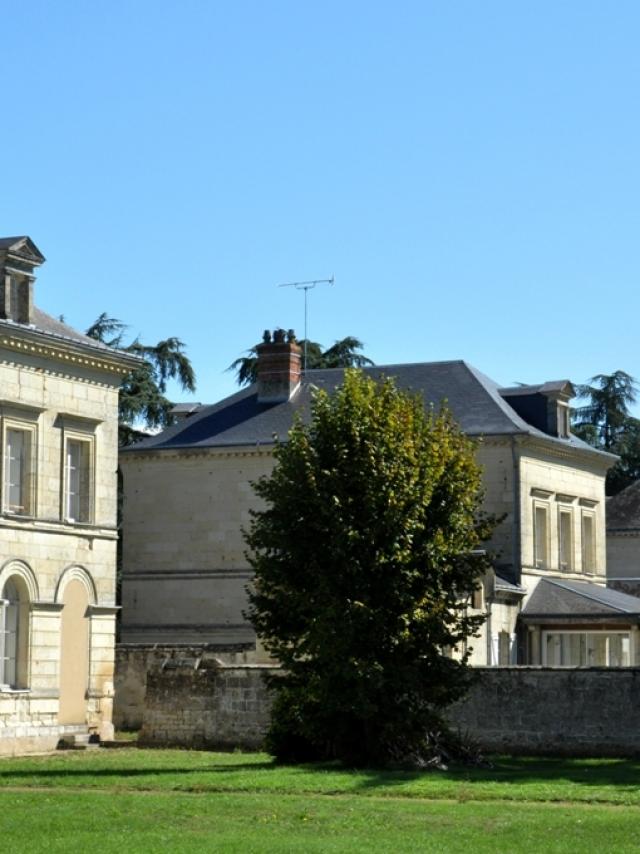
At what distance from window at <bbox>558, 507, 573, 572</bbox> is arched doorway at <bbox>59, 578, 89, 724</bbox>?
17.1 metres

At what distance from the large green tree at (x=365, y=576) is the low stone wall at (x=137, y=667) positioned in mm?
10378

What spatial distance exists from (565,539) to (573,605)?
4309 millimetres

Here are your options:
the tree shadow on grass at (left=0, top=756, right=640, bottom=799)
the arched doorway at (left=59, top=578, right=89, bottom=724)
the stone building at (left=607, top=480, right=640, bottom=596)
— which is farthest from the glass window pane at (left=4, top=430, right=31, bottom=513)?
the stone building at (left=607, top=480, right=640, bottom=596)

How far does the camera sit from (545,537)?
47531 mm

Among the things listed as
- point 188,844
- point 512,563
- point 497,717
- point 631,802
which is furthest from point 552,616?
point 188,844

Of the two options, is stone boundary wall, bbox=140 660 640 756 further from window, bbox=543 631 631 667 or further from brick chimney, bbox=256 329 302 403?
brick chimney, bbox=256 329 302 403

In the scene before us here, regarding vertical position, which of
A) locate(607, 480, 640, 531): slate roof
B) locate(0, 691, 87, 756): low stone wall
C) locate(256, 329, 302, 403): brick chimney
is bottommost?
locate(0, 691, 87, 756): low stone wall

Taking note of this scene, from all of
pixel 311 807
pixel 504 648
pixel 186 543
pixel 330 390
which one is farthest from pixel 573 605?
pixel 311 807

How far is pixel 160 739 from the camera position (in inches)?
1352

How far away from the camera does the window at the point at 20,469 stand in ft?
110

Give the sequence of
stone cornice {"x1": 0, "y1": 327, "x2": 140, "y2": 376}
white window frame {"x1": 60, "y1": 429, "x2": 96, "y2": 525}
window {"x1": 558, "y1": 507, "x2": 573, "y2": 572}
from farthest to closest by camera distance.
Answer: window {"x1": 558, "y1": 507, "x2": 573, "y2": 572}, white window frame {"x1": 60, "y1": 429, "x2": 96, "y2": 525}, stone cornice {"x1": 0, "y1": 327, "x2": 140, "y2": 376}

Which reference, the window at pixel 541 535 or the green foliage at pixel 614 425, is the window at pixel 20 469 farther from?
the green foliage at pixel 614 425

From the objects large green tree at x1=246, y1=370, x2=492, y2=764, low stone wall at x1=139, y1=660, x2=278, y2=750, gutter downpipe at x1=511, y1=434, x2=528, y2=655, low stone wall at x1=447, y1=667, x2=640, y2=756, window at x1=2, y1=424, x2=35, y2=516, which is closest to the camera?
large green tree at x1=246, y1=370, x2=492, y2=764

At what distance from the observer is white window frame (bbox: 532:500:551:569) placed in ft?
153
